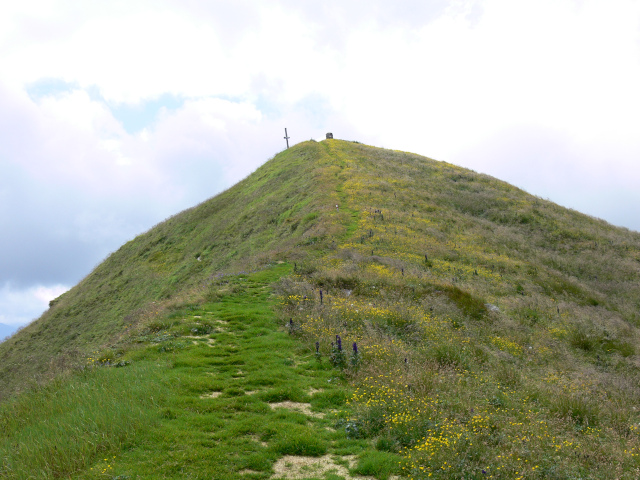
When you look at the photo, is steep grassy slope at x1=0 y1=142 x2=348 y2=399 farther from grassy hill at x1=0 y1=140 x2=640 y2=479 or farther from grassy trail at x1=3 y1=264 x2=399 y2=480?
grassy trail at x1=3 y1=264 x2=399 y2=480

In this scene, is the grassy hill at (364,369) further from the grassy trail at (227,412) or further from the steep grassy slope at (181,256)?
the steep grassy slope at (181,256)

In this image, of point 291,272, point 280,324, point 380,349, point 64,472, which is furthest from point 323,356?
point 291,272

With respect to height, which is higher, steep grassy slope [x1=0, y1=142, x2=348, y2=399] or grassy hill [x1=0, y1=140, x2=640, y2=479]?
steep grassy slope [x1=0, y1=142, x2=348, y2=399]

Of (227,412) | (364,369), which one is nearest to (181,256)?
(364,369)

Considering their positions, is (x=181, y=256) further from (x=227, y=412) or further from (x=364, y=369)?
(x=227, y=412)

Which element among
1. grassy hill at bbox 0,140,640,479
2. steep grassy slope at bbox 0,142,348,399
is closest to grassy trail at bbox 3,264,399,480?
grassy hill at bbox 0,140,640,479

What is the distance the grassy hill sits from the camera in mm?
6020

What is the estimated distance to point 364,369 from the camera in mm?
9336

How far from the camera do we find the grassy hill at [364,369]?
6.02 m

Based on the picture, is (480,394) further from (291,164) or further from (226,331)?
(291,164)

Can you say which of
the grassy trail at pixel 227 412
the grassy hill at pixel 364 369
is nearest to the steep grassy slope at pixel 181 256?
the grassy hill at pixel 364 369

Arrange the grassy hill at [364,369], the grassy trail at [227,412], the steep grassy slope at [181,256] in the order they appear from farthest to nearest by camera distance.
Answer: the steep grassy slope at [181,256], the grassy hill at [364,369], the grassy trail at [227,412]

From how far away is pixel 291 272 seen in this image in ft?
59.6

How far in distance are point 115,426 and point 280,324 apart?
673 centimetres
